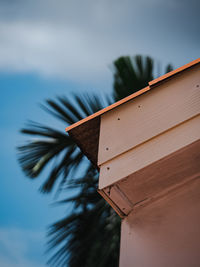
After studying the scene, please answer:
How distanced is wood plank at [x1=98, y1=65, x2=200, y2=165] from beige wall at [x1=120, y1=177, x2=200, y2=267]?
312 millimetres

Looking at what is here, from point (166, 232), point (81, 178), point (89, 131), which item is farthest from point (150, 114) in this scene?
point (81, 178)

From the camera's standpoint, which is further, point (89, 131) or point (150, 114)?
point (89, 131)

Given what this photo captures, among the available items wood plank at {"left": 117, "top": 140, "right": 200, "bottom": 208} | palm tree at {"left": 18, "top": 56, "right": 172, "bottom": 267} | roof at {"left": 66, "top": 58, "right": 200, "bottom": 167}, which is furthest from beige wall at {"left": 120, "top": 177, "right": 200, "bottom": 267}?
palm tree at {"left": 18, "top": 56, "right": 172, "bottom": 267}

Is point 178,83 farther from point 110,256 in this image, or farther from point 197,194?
point 110,256

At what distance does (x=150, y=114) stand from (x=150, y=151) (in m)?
0.18

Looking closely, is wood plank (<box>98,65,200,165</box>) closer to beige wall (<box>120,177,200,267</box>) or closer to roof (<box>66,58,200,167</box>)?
roof (<box>66,58,200,167</box>)

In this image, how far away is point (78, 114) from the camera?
189 inches

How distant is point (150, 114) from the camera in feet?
4.61

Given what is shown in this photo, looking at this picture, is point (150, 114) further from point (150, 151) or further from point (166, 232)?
point (166, 232)

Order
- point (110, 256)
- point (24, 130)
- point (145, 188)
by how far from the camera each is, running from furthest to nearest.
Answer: point (24, 130) < point (110, 256) < point (145, 188)

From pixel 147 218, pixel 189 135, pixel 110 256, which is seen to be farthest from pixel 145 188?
pixel 110 256

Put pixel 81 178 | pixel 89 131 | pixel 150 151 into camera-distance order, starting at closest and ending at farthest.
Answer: pixel 150 151 < pixel 89 131 < pixel 81 178

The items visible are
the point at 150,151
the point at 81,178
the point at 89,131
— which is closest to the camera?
the point at 150,151

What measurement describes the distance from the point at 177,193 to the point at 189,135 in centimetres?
32
